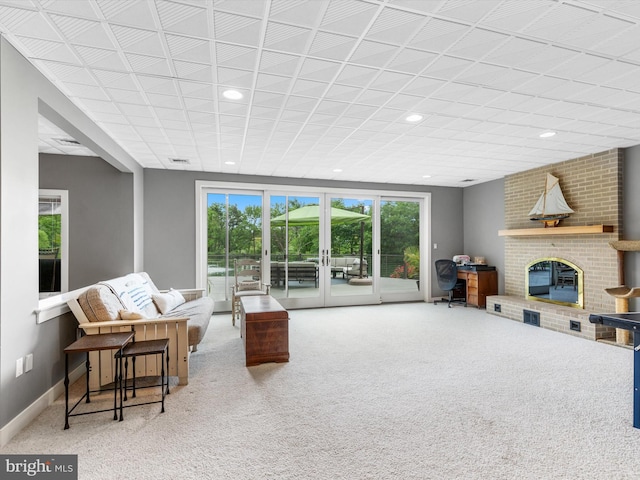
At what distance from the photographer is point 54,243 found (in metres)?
4.88

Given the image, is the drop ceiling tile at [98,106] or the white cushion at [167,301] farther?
the white cushion at [167,301]

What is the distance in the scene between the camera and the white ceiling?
1.90 meters

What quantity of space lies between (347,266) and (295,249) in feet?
3.86

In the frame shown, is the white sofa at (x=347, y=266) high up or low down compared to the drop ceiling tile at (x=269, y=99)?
down

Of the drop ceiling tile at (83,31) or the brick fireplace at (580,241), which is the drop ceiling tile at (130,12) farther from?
the brick fireplace at (580,241)

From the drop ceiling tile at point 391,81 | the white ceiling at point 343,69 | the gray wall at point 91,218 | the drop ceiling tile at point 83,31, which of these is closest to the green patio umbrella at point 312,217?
the white ceiling at point 343,69

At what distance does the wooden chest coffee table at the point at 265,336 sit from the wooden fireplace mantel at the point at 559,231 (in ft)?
14.3

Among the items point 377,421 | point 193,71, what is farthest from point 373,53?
point 377,421

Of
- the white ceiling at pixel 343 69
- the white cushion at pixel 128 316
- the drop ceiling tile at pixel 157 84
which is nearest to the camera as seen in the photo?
the white ceiling at pixel 343 69

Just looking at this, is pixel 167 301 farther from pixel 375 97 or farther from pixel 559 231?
pixel 559 231

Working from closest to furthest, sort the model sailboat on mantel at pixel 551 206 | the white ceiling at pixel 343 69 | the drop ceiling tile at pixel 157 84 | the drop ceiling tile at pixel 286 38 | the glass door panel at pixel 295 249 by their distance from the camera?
1. the white ceiling at pixel 343 69
2. the drop ceiling tile at pixel 286 38
3. the drop ceiling tile at pixel 157 84
4. the model sailboat on mantel at pixel 551 206
5. the glass door panel at pixel 295 249

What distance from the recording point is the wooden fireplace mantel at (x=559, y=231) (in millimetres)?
4539

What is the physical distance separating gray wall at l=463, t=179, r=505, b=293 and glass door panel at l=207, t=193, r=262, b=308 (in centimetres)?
464

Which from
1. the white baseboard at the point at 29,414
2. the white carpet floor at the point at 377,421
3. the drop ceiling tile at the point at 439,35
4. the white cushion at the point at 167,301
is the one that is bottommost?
the white carpet floor at the point at 377,421
